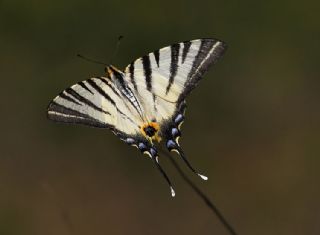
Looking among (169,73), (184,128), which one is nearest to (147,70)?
(169,73)

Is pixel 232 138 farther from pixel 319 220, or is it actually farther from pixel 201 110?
pixel 319 220

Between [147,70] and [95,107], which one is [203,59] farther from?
[95,107]

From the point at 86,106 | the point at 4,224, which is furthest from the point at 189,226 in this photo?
the point at 86,106

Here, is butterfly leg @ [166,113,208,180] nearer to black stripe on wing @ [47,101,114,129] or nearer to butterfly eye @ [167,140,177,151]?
butterfly eye @ [167,140,177,151]

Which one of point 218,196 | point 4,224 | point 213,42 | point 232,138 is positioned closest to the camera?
point 213,42

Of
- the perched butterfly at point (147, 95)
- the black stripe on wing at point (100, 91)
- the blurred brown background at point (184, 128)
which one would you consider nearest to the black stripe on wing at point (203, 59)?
the perched butterfly at point (147, 95)
